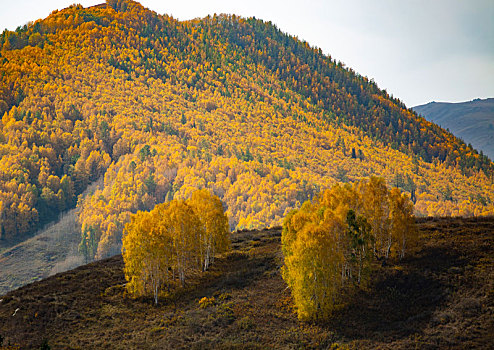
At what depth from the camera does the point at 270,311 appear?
5141 cm

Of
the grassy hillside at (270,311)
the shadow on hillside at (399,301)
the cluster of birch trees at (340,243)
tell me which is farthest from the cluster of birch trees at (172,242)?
the shadow on hillside at (399,301)

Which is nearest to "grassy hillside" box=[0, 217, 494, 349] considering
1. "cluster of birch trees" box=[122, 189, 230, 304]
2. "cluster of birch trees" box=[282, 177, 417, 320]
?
"cluster of birch trees" box=[282, 177, 417, 320]

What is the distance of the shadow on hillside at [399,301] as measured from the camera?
140 ft

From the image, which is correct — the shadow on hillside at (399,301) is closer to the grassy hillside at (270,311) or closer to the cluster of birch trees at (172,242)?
the grassy hillside at (270,311)

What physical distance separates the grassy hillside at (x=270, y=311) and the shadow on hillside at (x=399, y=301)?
113 millimetres

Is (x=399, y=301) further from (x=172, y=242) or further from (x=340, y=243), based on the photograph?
(x=172, y=242)

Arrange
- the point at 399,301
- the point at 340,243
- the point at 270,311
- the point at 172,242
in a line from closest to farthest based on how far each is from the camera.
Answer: the point at 399,301, the point at 270,311, the point at 340,243, the point at 172,242

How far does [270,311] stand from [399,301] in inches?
631

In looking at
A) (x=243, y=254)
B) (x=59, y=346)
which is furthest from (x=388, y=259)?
(x=59, y=346)

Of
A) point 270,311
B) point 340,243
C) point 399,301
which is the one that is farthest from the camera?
point 340,243

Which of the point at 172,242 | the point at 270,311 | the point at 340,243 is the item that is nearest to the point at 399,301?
the point at 340,243

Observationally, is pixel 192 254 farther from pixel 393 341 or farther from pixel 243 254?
pixel 393 341

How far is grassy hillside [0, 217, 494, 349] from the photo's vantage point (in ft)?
138

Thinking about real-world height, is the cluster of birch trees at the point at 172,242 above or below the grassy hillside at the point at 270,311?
above
